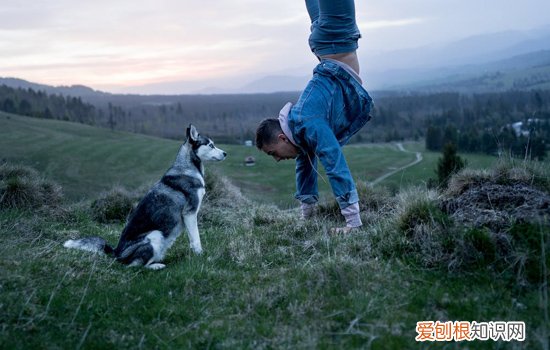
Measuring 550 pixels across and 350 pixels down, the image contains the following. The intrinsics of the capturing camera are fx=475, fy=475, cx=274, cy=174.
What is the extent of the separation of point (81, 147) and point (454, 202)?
72498 millimetres

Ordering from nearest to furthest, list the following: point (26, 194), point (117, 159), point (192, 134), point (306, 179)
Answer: point (306, 179)
point (192, 134)
point (26, 194)
point (117, 159)

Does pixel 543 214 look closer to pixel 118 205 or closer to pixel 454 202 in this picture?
pixel 454 202

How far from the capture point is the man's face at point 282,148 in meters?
6.98

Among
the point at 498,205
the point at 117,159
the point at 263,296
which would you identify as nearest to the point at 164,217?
the point at 263,296

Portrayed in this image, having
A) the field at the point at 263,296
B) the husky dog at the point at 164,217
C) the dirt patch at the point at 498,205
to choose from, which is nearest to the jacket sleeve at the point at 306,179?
the field at the point at 263,296

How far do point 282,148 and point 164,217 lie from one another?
1993 millimetres

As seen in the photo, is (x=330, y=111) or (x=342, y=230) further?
(x=330, y=111)

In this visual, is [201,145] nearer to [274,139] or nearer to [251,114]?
[274,139]

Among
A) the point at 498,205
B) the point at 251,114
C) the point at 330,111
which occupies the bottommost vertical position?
the point at 251,114

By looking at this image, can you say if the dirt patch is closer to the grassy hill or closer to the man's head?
the man's head

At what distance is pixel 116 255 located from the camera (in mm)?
6430

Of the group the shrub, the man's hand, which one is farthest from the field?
the shrub

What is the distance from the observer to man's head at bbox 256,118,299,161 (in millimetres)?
6977

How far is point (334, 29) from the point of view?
21.4 feet
